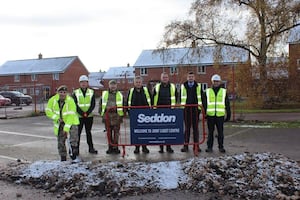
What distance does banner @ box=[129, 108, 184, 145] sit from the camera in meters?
8.56

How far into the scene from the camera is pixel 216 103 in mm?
8953

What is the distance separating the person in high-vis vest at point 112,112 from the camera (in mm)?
9195

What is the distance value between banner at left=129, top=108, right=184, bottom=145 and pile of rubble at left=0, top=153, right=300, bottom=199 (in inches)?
61.0

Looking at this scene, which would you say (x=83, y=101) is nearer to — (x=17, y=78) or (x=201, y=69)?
(x=201, y=69)

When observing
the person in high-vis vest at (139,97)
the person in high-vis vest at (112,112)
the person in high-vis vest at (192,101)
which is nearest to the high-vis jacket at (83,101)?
the person in high-vis vest at (112,112)

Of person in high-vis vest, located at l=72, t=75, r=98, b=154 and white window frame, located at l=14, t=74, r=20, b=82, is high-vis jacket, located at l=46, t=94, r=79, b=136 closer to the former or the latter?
person in high-vis vest, located at l=72, t=75, r=98, b=154

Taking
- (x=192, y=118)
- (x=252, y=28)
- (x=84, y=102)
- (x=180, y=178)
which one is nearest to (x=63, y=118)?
(x=84, y=102)

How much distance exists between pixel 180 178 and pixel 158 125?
2273mm

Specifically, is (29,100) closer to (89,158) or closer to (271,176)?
(89,158)

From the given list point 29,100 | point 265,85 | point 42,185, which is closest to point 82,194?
point 42,185

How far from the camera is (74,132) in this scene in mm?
7965

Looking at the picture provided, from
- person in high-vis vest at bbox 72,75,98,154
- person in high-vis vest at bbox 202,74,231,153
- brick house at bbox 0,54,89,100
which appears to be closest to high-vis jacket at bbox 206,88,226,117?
person in high-vis vest at bbox 202,74,231,153

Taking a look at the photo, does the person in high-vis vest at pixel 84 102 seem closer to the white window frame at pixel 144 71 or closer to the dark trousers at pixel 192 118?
the dark trousers at pixel 192 118

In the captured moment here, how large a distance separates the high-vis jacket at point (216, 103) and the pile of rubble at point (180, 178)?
2094 millimetres
